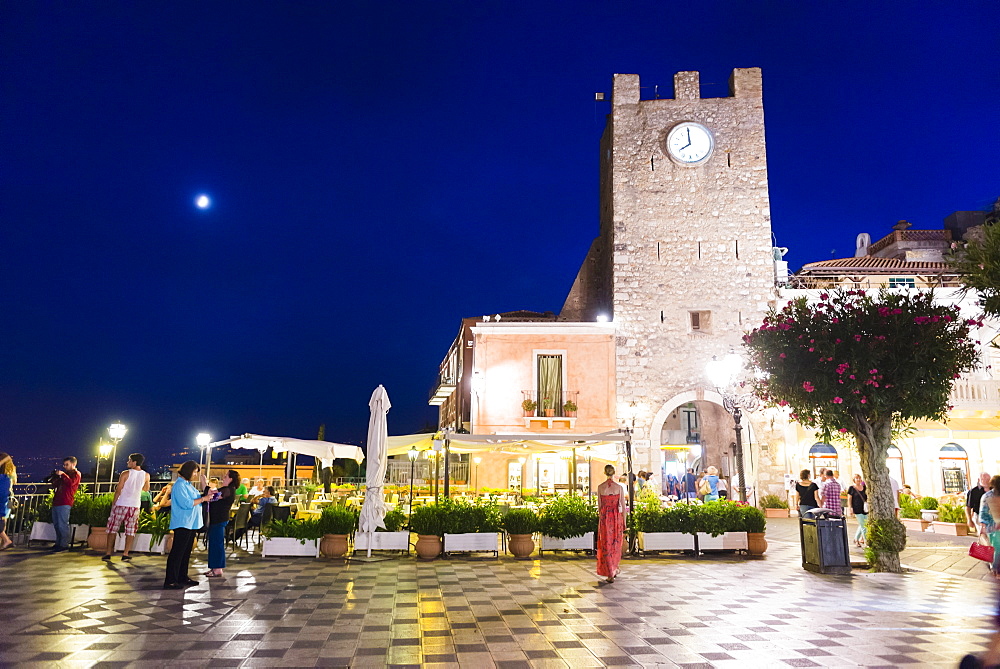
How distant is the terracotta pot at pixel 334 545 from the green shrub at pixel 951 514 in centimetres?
1420

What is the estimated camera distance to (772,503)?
21.6 meters

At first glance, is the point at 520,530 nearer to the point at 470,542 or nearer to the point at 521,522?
the point at 521,522

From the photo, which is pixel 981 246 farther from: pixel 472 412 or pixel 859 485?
pixel 472 412

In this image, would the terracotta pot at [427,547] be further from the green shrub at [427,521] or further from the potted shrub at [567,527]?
the potted shrub at [567,527]

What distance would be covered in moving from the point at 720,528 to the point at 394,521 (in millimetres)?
5873

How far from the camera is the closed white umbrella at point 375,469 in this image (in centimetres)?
1115

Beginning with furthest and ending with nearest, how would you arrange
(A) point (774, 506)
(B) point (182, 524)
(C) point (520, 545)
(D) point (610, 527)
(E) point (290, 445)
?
(A) point (774, 506), (E) point (290, 445), (C) point (520, 545), (D) point (610, 527), (B) point (182, 524)

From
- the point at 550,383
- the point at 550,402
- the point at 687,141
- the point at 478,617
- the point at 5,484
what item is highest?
the point at 687,141

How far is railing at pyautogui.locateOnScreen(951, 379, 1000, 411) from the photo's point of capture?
21.3m

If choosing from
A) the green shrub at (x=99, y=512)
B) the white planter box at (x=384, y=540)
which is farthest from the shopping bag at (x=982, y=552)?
the green shrub at (x=99, y=512)

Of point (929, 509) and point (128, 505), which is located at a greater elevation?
point (128, 505)

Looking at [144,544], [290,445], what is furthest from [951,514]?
[144,544]

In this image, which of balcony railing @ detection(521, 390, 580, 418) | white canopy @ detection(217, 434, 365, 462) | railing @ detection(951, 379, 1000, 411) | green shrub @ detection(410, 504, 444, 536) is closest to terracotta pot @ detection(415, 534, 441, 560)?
green shrub @ detection(410, 504, 444, 536)

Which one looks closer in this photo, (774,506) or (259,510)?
(259,510)
